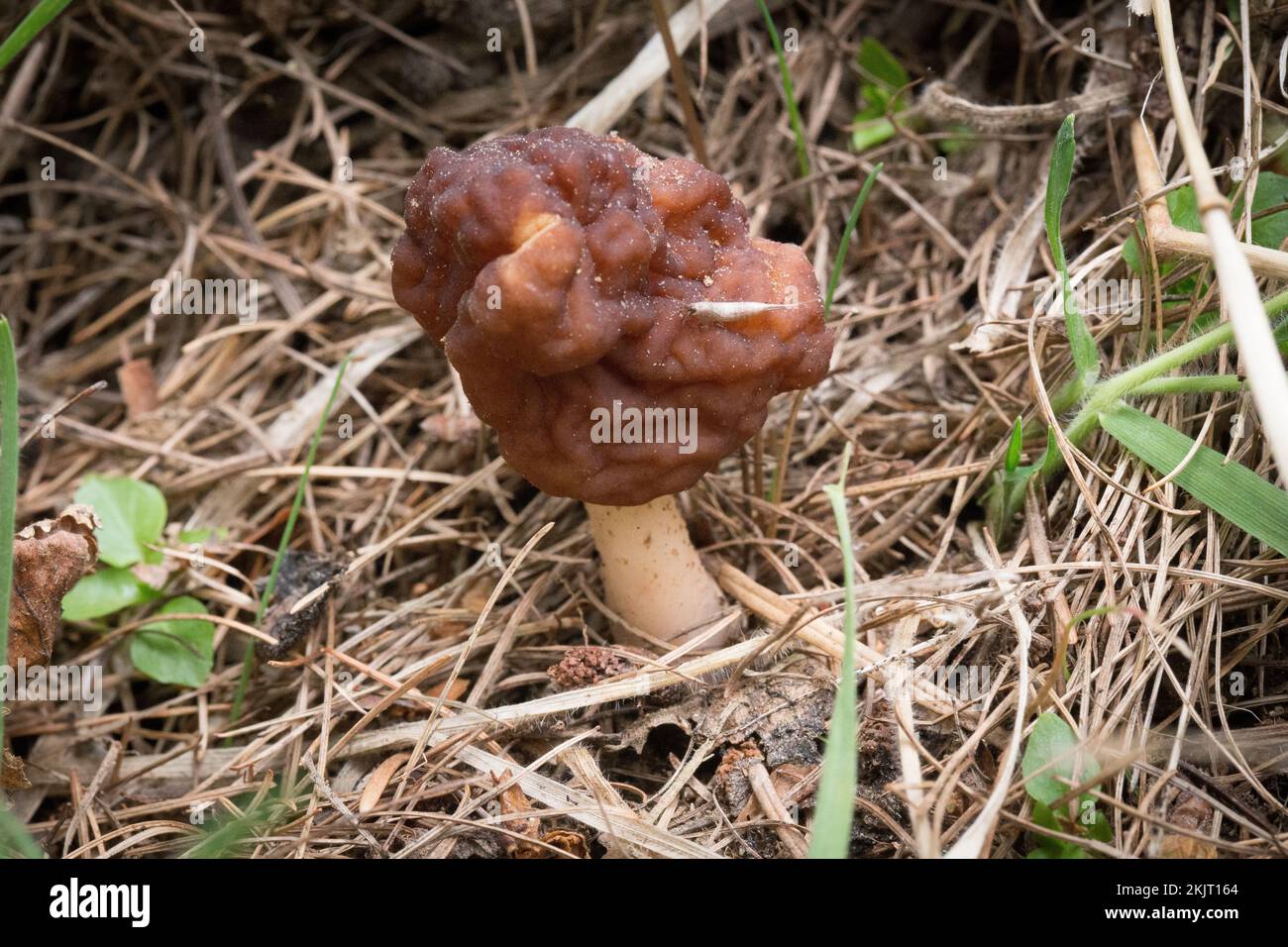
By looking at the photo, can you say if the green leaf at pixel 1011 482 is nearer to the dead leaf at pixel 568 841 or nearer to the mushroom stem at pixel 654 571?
the mushroom stem at pixel 654 571

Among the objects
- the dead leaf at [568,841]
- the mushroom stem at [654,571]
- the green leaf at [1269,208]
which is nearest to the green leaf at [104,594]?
the mushroom stem at [654,571]

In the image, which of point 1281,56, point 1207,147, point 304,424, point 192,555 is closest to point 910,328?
point 1207,147

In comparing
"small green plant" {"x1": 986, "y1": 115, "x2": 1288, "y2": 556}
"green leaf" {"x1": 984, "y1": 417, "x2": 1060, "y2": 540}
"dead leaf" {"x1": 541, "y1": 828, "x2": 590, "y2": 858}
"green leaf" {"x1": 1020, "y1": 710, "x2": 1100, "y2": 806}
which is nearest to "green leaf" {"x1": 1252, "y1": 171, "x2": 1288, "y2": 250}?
"small green plant" {"x1": 986, "y1": 115, "x2": 1288, "y2": 556}

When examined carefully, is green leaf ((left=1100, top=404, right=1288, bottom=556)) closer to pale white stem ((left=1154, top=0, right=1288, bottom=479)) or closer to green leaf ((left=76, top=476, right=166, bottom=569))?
pale white stem ((left=1154, top=0, right=1288, bottom=479))

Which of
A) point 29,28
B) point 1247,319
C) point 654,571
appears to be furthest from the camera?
point 654,571

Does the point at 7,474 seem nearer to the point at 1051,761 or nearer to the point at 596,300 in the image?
the point at 596,300

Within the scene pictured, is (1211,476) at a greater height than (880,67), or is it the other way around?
(880,67)

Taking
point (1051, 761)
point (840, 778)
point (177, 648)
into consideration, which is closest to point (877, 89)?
point (1051, 761)
